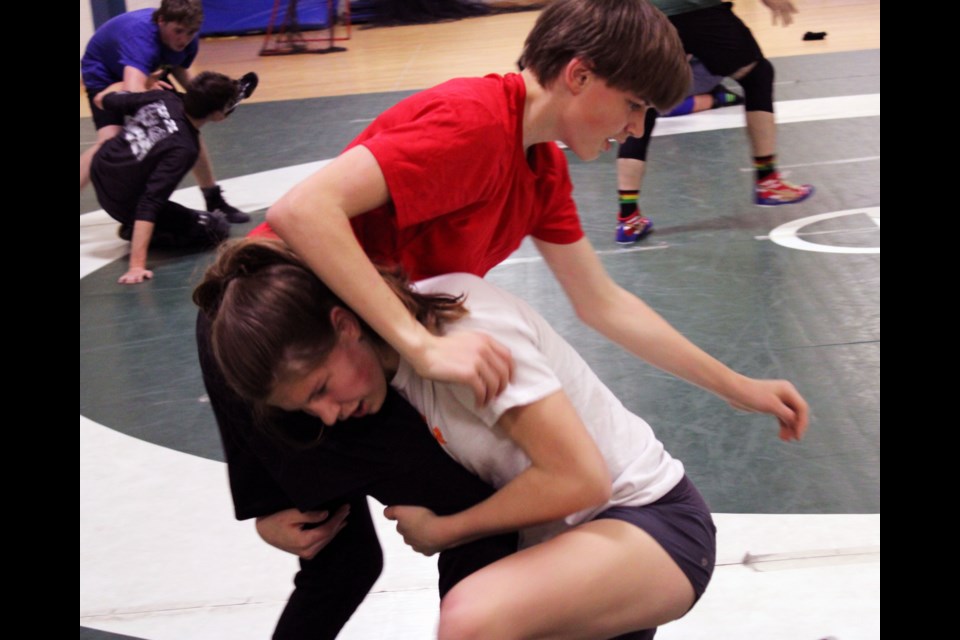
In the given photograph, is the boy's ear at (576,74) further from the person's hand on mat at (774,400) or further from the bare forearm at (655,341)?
the person's hand on mat at (774,400)

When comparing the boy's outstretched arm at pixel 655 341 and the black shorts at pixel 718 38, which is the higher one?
the black shorts at pixel 718 38

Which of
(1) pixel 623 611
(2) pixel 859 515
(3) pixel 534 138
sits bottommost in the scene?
(2) pixel 859 515

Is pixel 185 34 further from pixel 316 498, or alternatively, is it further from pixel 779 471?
pixel 316 498

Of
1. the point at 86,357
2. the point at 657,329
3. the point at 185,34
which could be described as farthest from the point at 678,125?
the point at 657,329

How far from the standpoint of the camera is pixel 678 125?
19.9ft

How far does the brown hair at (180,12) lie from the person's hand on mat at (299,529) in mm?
3896

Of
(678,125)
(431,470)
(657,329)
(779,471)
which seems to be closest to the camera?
(431,470)

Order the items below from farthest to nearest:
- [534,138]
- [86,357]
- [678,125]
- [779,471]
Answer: [678,125], [86,357], [779,471], [534,138]

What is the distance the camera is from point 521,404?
51.2 inches

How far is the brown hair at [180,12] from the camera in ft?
16.1

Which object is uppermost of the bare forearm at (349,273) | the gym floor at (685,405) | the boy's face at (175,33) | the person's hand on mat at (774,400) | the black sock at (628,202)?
the boy's face at (175,33)

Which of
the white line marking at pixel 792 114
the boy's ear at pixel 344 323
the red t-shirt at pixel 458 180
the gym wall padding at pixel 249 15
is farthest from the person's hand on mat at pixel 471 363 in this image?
the gym wall padding at pixel 249 15

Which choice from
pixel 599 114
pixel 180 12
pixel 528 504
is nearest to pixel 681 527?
pixel 528 504

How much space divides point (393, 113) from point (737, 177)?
12.3 ft
